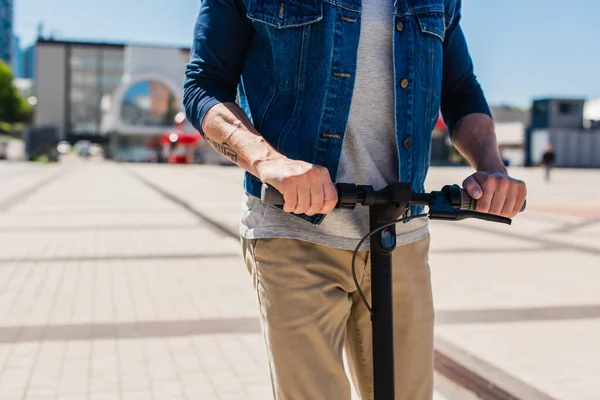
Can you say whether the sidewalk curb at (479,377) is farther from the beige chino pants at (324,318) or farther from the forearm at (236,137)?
the forearm at (236,137)

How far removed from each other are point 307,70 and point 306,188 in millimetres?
389

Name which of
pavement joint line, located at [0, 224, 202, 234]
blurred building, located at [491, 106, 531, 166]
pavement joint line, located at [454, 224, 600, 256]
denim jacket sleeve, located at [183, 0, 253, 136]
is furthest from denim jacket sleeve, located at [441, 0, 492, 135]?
blurred building, located at [491, 106, 531, 166]

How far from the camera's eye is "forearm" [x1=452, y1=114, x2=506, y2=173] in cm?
196

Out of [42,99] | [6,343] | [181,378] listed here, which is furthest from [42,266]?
[42,99]

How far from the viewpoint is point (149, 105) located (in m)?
76.4

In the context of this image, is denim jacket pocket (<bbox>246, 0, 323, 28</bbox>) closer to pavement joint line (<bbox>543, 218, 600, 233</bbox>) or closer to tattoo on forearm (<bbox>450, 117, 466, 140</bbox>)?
tattoo on forearm (<bbox>450, 117, 466, 140</bbox>)

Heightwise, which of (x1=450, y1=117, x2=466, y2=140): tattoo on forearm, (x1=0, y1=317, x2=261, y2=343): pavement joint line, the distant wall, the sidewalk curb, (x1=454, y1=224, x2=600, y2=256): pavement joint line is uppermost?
the distant wall

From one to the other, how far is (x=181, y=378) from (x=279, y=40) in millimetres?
2713

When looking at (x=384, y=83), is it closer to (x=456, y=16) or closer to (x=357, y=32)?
(x=357, y=32)

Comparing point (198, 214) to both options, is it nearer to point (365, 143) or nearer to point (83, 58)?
point (365, 143)

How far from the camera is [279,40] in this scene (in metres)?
1.81

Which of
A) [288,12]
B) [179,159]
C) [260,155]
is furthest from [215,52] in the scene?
[179,159]

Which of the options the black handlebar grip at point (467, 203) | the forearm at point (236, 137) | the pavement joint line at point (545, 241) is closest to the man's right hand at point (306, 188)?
the forearm at point (236, 137)

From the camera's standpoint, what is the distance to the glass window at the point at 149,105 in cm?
7569
